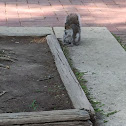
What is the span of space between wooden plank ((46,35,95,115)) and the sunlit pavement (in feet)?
5.39

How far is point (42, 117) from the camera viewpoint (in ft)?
11.9

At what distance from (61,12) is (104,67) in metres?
3.24

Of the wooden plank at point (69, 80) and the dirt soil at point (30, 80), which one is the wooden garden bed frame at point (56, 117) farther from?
the dirt soil at point (30, 80)

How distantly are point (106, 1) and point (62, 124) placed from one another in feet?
20.9

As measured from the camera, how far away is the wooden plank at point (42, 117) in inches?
141

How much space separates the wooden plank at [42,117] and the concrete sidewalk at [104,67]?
0.27m

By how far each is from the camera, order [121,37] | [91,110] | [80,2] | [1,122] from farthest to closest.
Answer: [80,2], [121,37], [91,110], [1,122]

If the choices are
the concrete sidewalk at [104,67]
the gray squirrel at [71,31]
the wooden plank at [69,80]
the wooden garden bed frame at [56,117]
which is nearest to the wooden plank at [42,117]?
the wooden garden bed frame at [56,117]

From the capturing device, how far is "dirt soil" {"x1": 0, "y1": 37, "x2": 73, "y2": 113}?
413 cm

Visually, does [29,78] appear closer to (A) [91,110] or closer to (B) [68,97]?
(B) [68,97]

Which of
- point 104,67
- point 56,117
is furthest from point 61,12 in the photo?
point 56,117

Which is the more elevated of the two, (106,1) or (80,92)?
(80,92)

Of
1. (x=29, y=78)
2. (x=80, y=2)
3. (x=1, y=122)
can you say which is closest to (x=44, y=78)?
(x=29, y=78)

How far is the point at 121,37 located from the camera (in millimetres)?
6988
